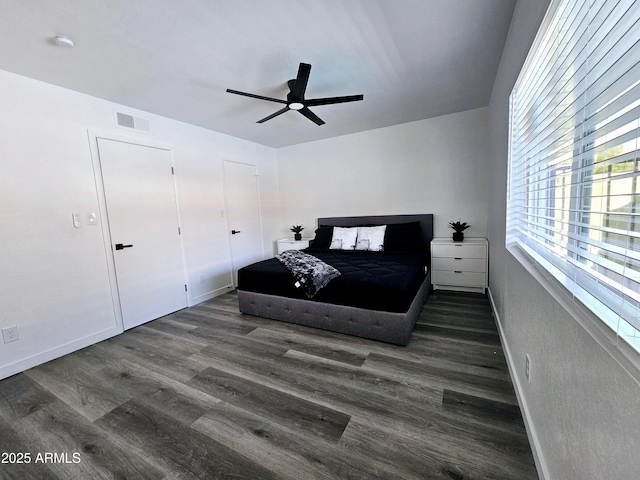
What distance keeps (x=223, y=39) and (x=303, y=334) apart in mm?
2543

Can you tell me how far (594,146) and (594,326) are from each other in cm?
55

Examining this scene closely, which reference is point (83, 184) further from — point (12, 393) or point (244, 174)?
point (244, 174)

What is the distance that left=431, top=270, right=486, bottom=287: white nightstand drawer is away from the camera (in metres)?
3.39

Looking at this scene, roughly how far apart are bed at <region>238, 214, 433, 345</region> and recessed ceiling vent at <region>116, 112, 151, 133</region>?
2.05m

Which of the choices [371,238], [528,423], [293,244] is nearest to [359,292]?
[528,423]

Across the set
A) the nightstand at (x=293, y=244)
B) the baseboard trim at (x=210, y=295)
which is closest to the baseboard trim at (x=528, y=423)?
the nightstand at (x=293, y=244)

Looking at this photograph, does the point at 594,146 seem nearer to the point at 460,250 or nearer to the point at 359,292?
the point at 359,292

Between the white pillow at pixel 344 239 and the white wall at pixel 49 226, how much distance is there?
2712mm

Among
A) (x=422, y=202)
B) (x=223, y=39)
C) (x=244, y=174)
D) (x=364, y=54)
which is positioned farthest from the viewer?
(x=244, y=174)

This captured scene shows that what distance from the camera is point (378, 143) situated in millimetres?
4230

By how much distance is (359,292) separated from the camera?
243 centimetres

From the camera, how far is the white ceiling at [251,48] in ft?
5.43

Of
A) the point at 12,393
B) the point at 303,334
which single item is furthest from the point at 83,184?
the point at 303,334

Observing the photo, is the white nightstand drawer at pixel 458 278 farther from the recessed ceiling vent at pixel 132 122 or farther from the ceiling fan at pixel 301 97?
the recessed ceiling vent at pixel 132 122
